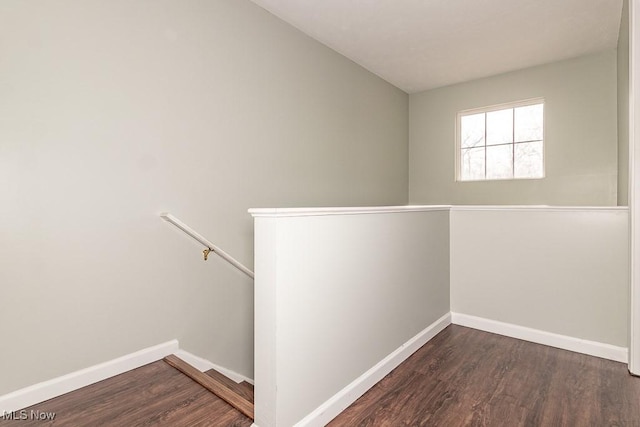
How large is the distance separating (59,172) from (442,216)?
2.88 metres

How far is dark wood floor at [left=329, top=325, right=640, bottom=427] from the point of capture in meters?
1.79

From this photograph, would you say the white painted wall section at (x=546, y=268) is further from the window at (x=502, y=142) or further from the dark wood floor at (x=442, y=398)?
the window at (x=502, y=142)

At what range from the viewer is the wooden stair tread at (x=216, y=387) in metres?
1.70

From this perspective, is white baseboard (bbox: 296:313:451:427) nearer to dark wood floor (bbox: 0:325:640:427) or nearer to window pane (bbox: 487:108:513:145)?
dark wood floor (bbox: 0:325:640:427)

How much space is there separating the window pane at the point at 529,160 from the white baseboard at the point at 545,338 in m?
1.96

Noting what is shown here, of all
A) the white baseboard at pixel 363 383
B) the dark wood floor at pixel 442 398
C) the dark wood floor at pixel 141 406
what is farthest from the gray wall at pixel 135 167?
the white baseboard at pixel 363 383

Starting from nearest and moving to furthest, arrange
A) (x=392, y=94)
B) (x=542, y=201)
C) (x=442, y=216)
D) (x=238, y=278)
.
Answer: (x=238, y=278), (x=442, y=216), (x=542, y=201), (x=392, y=94)

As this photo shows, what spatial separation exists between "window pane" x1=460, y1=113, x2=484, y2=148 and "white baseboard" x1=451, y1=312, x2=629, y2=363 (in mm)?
2351

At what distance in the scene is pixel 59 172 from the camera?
177cm

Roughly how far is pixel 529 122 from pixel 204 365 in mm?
4305

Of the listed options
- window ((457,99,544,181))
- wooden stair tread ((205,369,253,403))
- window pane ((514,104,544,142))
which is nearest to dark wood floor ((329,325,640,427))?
wooden stair tread ((205,369,253,403))

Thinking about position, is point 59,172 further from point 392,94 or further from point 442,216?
point 392,94

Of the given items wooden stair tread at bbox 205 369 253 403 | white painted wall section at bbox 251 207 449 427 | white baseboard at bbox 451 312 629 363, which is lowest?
wooden stair tread at bbox 205 369 253 403

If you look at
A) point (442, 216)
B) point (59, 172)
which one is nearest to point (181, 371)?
point (59, 172)
